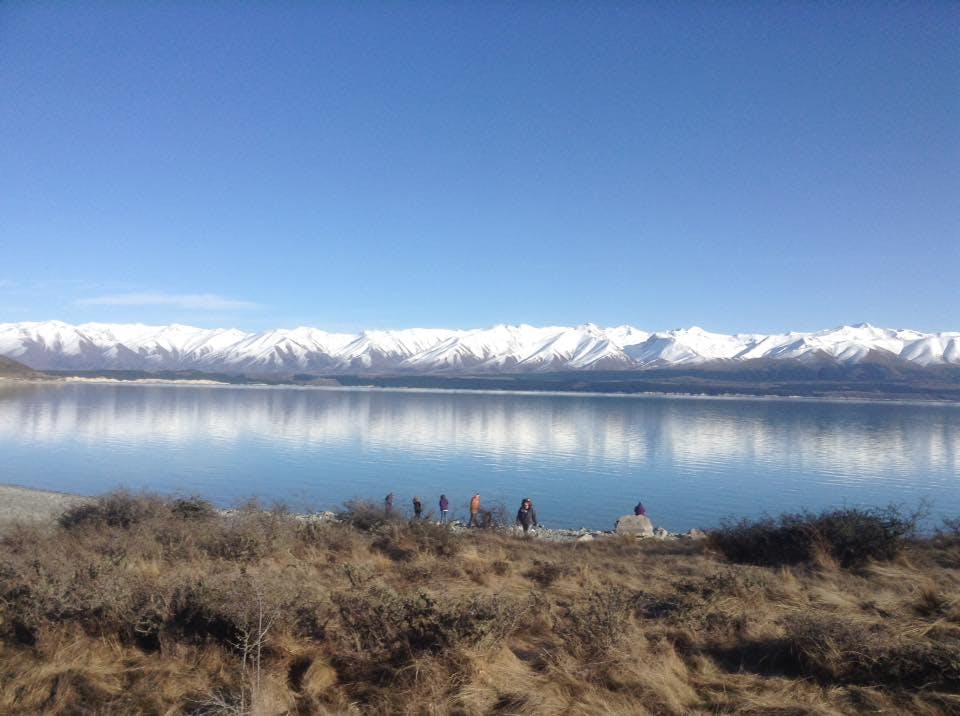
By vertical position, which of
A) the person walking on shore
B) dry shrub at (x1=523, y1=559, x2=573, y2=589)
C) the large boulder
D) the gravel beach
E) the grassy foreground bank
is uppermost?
the grassy foreground bank

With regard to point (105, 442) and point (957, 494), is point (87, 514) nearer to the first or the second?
point (957, 494)

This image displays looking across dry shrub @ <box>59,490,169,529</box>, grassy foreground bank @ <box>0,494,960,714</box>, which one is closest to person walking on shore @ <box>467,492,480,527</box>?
dry shrub @ <box>59,490,169,529</box>

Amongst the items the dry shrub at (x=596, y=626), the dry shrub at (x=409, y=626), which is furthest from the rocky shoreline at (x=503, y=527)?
the dry shrub at (x=409, y=626)

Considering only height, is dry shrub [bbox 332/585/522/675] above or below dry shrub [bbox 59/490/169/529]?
above

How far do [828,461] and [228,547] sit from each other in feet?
146

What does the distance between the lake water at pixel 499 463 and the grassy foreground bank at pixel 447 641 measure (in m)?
17.1

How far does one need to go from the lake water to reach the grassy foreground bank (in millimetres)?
17070

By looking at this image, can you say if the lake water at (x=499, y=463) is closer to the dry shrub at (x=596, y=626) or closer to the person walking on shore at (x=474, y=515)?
the person walking on shore at (x=474, y=515)

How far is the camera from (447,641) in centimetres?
571

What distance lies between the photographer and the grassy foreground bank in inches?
203

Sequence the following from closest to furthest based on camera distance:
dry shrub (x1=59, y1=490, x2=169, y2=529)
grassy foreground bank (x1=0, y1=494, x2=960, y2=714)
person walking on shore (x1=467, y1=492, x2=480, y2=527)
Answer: grassy foreground bank (x1=0, y1=494, x2=960, y2=714) → dry shrub (x1=59, y1=490, x2=169, y2=529) → person walking on shore (x1=467, y1=492, x2=480, y2=527)

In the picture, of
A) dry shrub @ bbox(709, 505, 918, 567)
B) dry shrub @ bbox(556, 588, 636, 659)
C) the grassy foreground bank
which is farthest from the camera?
dry shrub @ bbox(709, 505, 918, 567)

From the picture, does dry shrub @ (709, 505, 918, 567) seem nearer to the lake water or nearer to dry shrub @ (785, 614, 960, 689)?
dry shrub @ (785, 614, 960, 689)

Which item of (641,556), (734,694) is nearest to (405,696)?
(734,694)
